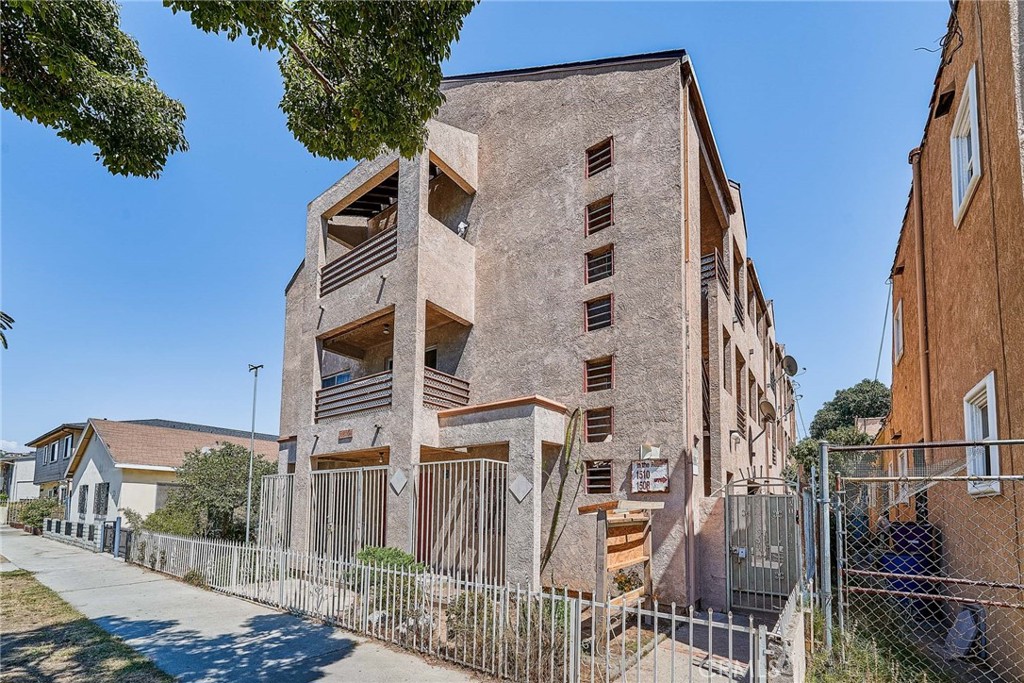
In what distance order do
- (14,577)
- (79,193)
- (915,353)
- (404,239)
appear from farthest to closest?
1. (14,577)
2. (404,239)
3. (915,353)
4. (79,193)

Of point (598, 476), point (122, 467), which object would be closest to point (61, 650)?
point (598, 476)

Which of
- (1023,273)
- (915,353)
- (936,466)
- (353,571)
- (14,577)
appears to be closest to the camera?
(1023,273)

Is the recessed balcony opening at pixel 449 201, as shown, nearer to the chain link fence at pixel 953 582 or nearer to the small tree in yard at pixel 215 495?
the chain link fence at pixel 953 582

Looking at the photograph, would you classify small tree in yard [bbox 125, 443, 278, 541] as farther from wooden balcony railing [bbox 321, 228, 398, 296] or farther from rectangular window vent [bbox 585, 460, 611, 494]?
rectangular window vent [bbox 585, 460, 611, 494]

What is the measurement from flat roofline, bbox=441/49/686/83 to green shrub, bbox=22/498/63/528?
33.1 m

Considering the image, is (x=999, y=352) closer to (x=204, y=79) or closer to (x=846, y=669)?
(x=846, y=669)

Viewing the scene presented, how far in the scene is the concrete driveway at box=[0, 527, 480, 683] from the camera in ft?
24.6

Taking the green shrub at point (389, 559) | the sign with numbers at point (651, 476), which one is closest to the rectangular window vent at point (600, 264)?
the sign with numbers at point (651, 476)

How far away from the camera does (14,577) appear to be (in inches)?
617

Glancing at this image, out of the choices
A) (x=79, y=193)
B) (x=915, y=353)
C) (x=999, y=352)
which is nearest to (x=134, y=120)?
(x=79, y=193)

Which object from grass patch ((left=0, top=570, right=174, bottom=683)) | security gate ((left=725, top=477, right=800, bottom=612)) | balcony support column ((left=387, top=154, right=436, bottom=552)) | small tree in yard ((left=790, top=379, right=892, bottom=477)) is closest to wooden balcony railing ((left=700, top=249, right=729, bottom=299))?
security gate ((left=725, top=477, right=800, bottom=612))

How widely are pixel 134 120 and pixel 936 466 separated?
38.3 feet

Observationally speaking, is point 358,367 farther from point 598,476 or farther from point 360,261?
point 598,476

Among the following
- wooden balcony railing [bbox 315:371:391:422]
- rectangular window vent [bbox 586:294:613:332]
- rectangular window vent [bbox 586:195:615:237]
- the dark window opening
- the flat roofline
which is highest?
the flat roofline
